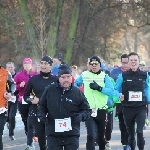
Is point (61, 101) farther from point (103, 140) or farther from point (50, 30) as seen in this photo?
point (50, 30)

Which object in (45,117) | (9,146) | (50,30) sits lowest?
(9,146)

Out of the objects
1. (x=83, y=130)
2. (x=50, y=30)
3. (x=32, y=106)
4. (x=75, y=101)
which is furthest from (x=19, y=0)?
(x=75, y=101)

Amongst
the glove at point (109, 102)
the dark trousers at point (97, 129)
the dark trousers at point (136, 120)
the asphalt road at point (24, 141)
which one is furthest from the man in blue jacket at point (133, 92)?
the asphalt road at point (24, 141)

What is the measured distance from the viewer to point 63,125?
6.79 metres

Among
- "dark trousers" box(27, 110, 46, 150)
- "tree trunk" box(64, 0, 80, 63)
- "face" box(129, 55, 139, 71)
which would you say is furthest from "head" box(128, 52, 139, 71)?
"tree trunk" box(64, 0, 80, 63)

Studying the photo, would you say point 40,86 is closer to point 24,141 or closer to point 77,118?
point 77,118

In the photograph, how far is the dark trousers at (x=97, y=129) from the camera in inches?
344

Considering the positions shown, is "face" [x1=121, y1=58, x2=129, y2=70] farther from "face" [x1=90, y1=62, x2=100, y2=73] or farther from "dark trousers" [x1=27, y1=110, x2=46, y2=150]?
"dark trousers" [x1=27, y1=110, x2=46, y2=150]

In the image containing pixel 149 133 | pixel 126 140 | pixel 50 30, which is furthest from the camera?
pixel 50 30

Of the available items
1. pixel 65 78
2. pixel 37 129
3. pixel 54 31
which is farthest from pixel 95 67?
pixel 54 31

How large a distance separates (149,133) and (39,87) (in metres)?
5.32

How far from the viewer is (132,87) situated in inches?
374

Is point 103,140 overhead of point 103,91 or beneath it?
beneath

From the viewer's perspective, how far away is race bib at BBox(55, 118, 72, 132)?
22.3 ft
